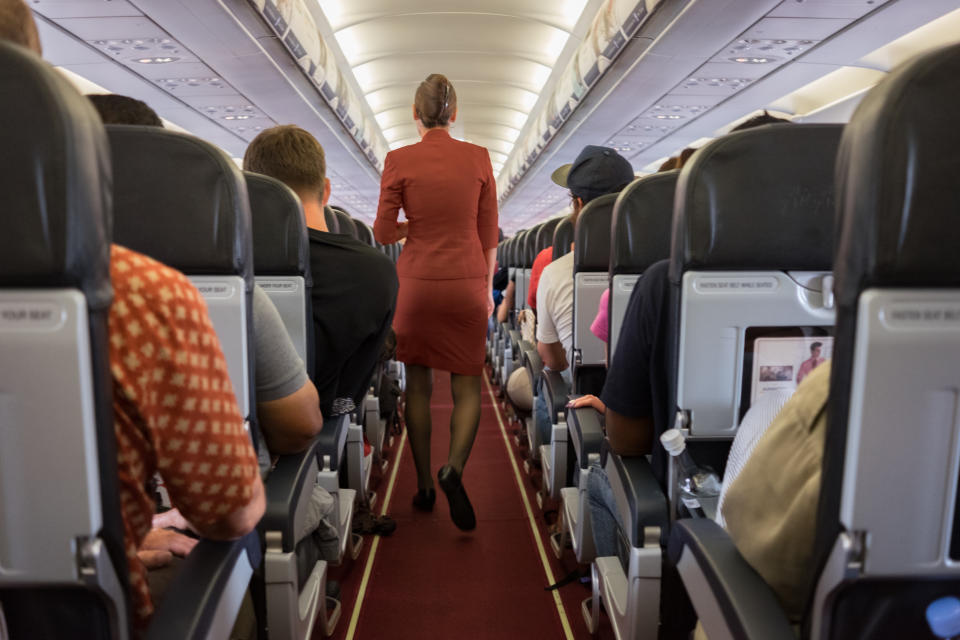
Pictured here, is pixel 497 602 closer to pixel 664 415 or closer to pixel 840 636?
pixel 664 415

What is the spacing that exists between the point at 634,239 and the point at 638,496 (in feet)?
2.72

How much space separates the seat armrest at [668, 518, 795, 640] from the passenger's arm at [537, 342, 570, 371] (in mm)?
2134

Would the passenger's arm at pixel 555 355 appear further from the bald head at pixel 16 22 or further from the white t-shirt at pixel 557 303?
the bald head at pixel 16 22

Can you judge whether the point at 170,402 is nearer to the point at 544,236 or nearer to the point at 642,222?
the point at 642,222

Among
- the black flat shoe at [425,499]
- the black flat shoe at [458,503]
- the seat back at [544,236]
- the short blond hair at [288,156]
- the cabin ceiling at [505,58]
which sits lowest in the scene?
the black flat shoe at [425,499]

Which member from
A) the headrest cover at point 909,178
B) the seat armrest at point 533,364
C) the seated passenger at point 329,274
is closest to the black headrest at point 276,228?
the seated passenger at point 329,274

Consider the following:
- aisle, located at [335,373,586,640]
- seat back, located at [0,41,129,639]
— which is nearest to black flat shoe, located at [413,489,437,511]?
aisle, located at [335,373,586,640]

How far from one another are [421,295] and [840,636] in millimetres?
2398

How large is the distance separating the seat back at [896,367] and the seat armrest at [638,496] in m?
0.74

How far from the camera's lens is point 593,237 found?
2.70 meters

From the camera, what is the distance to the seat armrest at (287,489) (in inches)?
61.3

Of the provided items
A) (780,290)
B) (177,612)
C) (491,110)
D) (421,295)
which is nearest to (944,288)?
(780,290)

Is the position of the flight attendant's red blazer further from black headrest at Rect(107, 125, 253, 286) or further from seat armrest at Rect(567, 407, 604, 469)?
black headrest at Rect(107, 125, 253, 286)

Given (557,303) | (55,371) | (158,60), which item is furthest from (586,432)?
(158,60)
